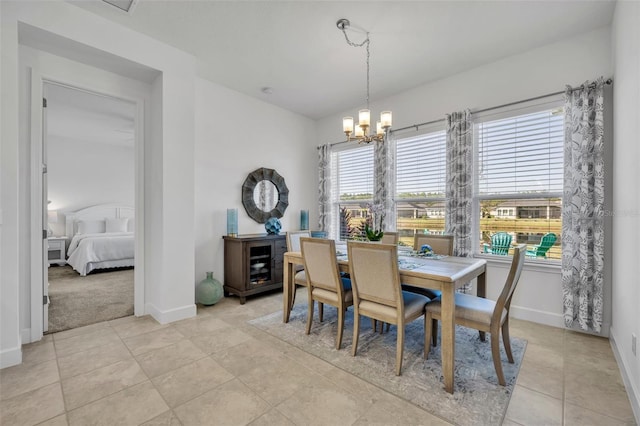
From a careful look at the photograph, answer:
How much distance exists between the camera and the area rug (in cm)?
181

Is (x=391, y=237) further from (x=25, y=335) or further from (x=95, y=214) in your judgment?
(x=95, y=214)

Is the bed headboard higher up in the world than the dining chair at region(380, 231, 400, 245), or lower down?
higher up

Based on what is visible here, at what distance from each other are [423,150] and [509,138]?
1.05 metres

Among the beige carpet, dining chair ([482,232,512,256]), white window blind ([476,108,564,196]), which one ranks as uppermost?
white window blind ([476,108,564,196])

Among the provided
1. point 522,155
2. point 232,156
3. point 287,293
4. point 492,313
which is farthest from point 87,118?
point 522,155

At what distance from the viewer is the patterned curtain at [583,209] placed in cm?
274

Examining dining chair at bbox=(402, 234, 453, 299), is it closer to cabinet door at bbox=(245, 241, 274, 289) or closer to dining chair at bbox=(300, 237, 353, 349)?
dining chair at bbox=(300, 237, 353, 349)

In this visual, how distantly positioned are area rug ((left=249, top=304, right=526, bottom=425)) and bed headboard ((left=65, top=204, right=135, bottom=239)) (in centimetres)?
620

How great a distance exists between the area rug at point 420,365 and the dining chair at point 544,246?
106 centimetres

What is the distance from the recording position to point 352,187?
5.13m

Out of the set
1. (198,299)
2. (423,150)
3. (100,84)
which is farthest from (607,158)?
(100,84)

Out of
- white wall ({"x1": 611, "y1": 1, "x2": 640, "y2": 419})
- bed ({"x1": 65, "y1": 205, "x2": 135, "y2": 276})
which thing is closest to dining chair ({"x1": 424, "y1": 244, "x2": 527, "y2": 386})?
white wall ({"x1": 611, "y1": 1, "x2": 640, "y2": 419})

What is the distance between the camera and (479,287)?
2.87 m

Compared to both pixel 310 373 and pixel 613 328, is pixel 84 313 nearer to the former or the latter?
pixel 310 373
